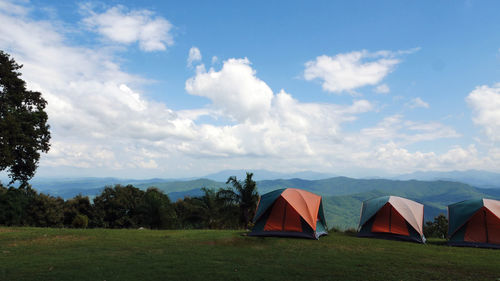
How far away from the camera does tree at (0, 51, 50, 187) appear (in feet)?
65.3

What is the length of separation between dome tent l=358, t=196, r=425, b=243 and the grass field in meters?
1.41

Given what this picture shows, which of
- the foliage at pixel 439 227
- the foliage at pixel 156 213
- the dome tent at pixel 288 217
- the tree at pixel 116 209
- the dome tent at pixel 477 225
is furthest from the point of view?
the tree at pixel 116 209

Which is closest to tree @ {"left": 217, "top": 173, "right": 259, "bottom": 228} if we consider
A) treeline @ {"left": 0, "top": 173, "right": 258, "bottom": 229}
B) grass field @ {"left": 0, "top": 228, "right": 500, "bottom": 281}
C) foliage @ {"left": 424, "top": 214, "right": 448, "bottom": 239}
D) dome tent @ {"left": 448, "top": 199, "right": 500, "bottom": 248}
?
treeline @ {"left": 0, "top": 173, "right": 258, "bottom": 229}

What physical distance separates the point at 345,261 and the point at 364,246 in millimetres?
4409

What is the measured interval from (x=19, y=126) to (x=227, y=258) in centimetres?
1813

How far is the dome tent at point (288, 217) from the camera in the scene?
17.9 metres

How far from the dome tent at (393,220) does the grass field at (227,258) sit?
1407 millimetres

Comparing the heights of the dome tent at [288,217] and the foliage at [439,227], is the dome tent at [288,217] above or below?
above

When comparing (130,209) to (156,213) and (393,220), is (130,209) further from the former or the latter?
(393,220)

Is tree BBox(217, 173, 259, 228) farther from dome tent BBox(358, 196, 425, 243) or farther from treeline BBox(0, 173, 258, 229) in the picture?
dome tent BBox(358, 196, 425, 243)

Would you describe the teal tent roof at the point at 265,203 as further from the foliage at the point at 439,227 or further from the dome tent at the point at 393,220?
the foliage at the point at 439,227

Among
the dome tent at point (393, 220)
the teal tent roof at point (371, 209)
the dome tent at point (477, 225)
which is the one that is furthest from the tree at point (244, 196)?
the dome tent at point (477, 225)

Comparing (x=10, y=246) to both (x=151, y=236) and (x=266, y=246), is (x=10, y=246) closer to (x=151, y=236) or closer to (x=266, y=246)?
(x=151, y=236)

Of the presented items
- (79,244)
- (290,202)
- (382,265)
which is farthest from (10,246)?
(382,265)
